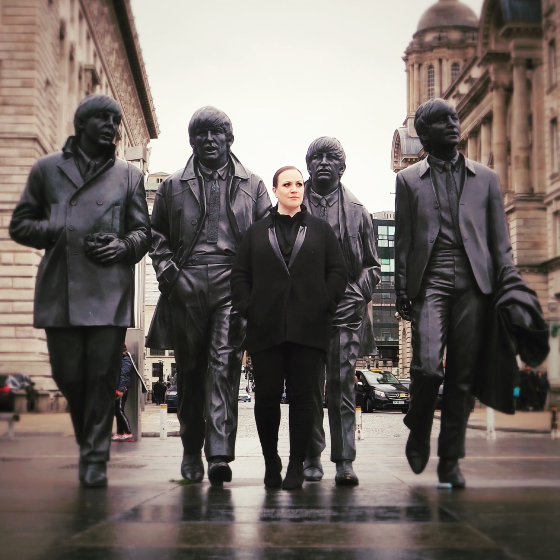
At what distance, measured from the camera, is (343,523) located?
4367 mm

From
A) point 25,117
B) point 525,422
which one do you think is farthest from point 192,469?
point 25,117

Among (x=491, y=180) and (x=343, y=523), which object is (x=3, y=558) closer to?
(x=343, y=523)

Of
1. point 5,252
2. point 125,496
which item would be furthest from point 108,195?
point 5,252

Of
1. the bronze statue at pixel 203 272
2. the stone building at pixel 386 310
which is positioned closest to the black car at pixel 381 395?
the bronze statue at pixel 203 272

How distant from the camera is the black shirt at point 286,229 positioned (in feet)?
19.8

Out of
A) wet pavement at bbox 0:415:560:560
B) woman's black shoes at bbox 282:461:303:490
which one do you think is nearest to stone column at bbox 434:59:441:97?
wet pavement at bbox 0:415:560:560

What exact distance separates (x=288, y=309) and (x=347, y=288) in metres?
1.29

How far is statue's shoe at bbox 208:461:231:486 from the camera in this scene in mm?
6125

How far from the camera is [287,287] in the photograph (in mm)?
5914

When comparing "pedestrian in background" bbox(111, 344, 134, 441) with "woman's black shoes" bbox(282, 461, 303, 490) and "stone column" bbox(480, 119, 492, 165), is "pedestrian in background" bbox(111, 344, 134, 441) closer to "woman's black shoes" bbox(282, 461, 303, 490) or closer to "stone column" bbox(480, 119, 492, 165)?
"woman's black shoes" bbox(282, 461, 303, 490)

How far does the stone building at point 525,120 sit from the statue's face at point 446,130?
41457 millimetres

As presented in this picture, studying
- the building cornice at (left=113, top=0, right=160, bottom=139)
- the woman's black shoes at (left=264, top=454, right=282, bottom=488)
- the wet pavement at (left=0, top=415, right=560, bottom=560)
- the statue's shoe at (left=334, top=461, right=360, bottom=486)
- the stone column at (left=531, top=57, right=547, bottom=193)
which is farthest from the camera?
the building cornice at (left=113, top=0, right=160, bottom=139)

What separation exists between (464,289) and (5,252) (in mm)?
27002

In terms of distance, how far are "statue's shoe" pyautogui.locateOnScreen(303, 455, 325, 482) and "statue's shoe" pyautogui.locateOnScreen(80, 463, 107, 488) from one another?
1.42 metres
